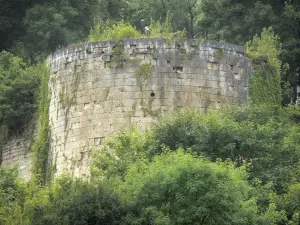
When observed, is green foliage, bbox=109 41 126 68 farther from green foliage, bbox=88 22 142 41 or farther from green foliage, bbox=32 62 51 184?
green foliage, bbox=32 62 51 184

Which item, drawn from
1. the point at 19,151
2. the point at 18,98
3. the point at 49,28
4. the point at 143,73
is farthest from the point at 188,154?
the point at 49,28

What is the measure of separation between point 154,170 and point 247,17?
1598 centimetres

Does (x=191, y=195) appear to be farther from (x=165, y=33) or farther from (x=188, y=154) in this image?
(x=165, y=33)

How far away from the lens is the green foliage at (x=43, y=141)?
33.6m

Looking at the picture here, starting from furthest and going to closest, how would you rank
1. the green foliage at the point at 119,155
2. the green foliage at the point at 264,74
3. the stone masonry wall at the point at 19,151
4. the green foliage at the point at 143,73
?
1. the stone masonry wall at the point at 19,151
2. the green foliage at the point at 264,74
3. the green foliage at the point at 143,73
4. the green foliage at the point at 119,155

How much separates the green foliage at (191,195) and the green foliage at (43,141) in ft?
23.2

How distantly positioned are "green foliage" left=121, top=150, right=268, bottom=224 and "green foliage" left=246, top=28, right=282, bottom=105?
24.5 feet

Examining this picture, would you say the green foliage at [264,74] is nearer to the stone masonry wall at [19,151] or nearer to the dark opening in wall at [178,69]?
the dark opening in wall at [178,69]

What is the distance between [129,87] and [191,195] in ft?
24.2

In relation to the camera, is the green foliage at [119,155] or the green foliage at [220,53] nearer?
the green foliage at [119,155]

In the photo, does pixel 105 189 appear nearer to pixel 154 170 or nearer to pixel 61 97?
pixel 154 170

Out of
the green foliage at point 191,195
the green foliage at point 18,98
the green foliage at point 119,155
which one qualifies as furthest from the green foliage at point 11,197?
the green foliage at point 18,98

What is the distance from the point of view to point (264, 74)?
34594 millimetres

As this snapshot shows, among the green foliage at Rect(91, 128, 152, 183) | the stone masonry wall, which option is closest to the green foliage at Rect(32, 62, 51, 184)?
the stone masonry wall
